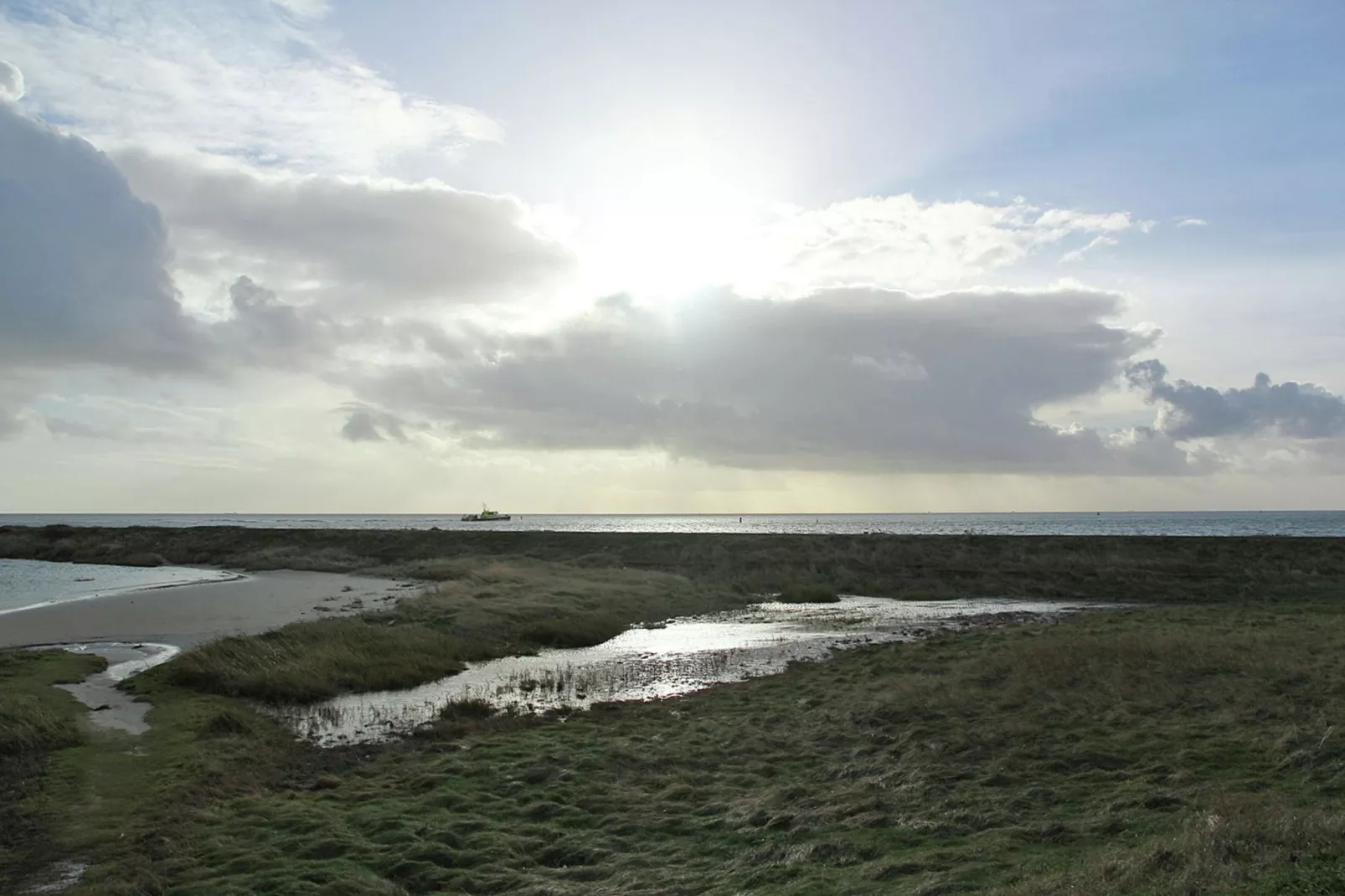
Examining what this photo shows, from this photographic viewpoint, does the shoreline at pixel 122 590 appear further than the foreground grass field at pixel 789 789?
Answer: Yes

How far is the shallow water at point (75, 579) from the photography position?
51156 mm

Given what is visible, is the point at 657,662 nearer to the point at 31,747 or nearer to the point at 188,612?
the point at 31,747

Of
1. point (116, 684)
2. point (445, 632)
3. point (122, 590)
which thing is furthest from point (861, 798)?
point (122, 590)

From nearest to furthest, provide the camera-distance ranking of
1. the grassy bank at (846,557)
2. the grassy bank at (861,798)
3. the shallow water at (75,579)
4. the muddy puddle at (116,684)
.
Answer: the grassy bank at (861,798)
the muddy puddle at (116,684)
the shallow water at (75,579)
the grassy bank at (846,557)

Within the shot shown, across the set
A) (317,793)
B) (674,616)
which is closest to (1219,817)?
(317,793)

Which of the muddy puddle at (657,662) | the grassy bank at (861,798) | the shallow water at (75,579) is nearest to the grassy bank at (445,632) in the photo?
the muddy puddle at (657,662)

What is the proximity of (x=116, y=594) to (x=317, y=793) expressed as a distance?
45698 millimetres

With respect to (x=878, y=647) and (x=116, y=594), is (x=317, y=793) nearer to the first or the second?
(x=878, y=647)

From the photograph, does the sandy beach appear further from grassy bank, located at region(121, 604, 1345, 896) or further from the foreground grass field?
grassy bank, located at region(121, 604, 1345, 896)

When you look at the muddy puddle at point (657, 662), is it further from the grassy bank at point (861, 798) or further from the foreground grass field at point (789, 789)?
the grassy bank at point (861, 798)

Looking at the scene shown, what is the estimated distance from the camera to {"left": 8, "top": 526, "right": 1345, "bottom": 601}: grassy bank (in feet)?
180

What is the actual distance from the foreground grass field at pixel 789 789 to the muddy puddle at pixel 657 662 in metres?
1.86

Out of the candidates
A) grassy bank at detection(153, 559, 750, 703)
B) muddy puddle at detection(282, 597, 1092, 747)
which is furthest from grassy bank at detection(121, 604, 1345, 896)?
grassy bank at detection(153, 559, 750, 703)

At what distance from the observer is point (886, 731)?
18.0 meters
